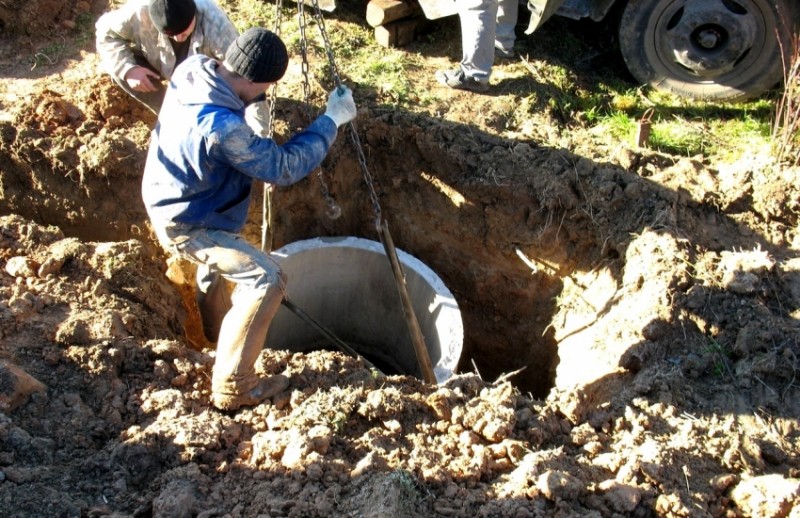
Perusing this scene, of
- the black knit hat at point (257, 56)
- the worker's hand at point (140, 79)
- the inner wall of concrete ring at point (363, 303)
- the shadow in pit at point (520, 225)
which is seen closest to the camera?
the black knit hat at point (257, 56)

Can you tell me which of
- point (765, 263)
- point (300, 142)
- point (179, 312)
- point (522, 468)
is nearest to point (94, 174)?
point (179, 312)

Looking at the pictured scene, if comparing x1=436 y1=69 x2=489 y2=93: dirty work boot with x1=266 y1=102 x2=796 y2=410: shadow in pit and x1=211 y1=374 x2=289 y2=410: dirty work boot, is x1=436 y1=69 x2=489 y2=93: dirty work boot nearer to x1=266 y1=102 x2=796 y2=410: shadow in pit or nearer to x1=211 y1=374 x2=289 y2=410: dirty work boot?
x1=266 y1=102 x2=796 y2=410: shadow in pit

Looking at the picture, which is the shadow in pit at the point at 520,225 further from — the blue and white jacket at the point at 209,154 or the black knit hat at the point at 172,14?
the blue and white jacket at the point at 209,154

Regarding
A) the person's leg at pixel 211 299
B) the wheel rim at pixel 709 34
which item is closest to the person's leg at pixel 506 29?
the wheel rim at pixel 709 34

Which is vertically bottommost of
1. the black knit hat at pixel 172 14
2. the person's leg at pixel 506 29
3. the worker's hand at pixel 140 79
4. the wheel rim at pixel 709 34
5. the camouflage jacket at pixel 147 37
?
the worker's hand at pixel 140 79

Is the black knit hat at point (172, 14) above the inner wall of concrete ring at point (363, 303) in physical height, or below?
above

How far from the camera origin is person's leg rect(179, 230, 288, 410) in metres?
3.23

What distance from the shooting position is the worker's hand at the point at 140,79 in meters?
4.20

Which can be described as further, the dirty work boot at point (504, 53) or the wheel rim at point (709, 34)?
the dirty work boot at point (504, 53)

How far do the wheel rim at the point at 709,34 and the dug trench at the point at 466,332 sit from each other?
0.96 meters

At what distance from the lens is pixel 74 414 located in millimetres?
3139

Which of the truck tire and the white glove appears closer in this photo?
the white glove

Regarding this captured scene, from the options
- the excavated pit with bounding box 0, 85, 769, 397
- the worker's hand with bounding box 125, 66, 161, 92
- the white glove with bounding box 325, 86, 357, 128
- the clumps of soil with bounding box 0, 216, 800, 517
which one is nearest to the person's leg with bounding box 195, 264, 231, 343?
the clumps of soil with bounding box 0, 216, 800, 517

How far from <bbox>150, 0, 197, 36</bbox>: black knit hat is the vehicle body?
219 cm
